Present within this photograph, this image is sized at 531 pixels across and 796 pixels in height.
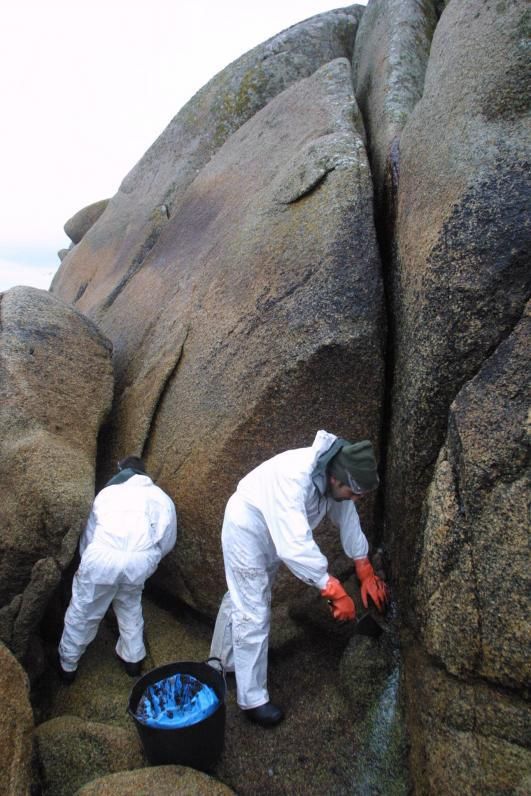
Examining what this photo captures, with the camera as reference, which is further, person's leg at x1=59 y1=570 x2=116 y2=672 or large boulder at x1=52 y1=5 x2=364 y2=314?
large boulder at x1=52 y1=5 x2=364 y2=314

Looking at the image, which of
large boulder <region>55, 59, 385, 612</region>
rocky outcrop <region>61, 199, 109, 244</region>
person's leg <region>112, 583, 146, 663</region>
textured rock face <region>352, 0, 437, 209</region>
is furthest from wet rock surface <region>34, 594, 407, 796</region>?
rocky outcrop <region>61, 199, 109, 244</region>

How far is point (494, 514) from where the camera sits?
385 cm

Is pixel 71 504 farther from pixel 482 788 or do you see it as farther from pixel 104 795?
pixel 482 788

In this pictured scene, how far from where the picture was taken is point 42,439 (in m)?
5.82

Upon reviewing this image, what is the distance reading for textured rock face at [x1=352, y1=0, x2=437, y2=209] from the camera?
20.7ft

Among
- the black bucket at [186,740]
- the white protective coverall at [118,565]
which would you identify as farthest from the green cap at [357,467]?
the white protective coverall at [118,565]

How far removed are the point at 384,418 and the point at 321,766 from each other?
262cm

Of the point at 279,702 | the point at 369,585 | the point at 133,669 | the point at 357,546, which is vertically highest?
the point at 357,546

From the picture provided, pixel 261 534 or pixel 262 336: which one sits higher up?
pixel 262 336

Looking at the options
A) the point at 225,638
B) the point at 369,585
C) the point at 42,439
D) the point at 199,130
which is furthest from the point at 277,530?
the point at 199,130

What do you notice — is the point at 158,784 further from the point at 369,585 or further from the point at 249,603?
the point at 369,585

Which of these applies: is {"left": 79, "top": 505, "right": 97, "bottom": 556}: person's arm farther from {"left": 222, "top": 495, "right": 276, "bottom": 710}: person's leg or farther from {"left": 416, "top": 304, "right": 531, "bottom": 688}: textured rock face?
{"left": 416, "top": 304, "right": 531, "bottom": 688}: textured rock face

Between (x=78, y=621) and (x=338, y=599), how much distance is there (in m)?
2.33

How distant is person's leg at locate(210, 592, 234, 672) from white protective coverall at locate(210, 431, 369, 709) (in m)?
0.29
